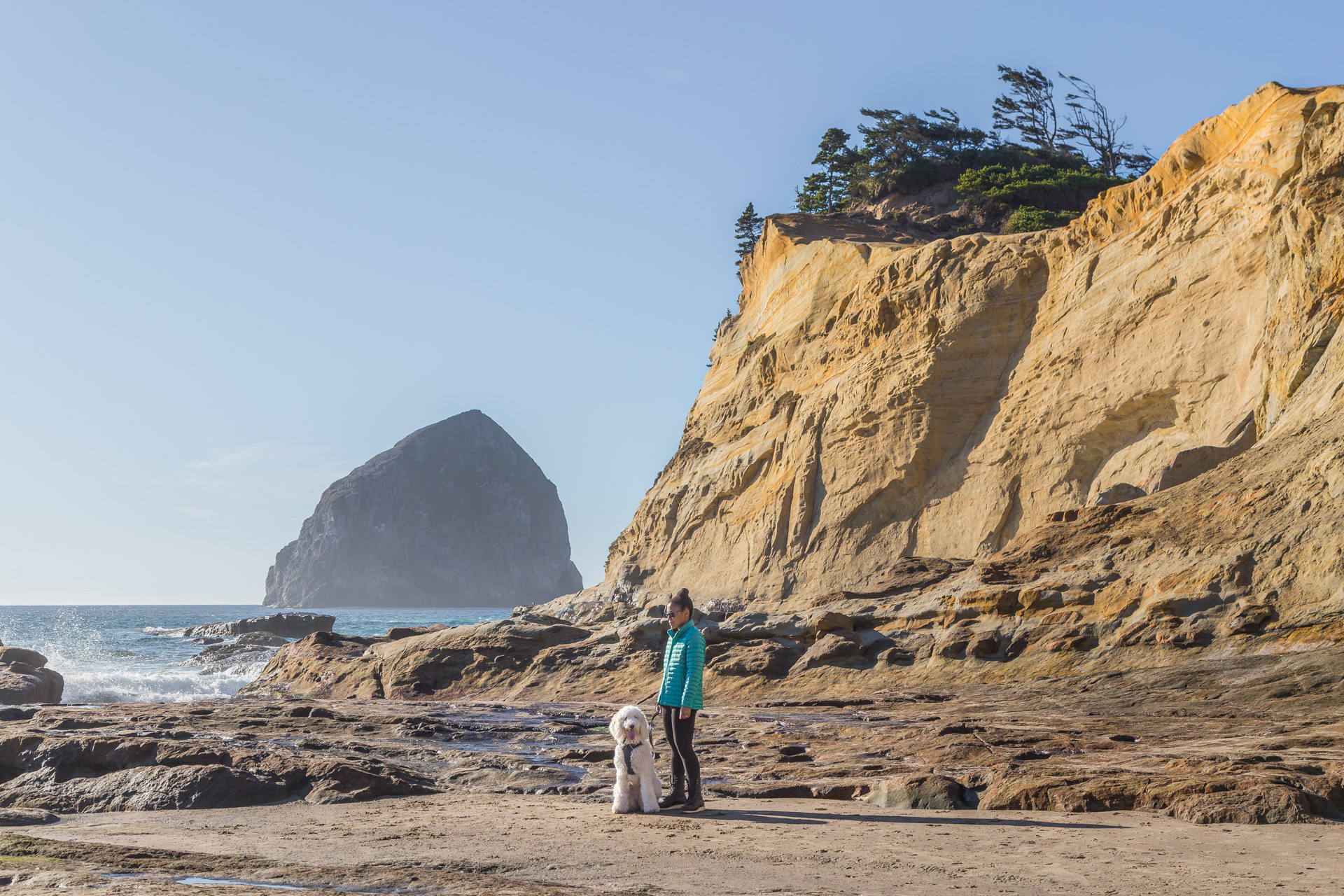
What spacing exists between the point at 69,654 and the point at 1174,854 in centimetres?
4763

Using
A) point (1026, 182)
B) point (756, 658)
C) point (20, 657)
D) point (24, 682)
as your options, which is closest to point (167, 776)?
point (756, 658)

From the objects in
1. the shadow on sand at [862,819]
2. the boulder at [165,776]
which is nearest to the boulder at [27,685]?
the boulder at [165,776]

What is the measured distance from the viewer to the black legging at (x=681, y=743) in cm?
734

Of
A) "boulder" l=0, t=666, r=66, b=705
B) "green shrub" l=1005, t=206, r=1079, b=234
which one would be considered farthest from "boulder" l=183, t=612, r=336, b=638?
"green shrub" l=1005, t=206, r=1079, b=234

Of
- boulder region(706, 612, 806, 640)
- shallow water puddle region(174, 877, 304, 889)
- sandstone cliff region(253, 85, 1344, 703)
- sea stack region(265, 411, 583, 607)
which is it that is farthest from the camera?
sea stack region(265, 411, 583, 607)

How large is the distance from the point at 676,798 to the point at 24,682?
1726 cm

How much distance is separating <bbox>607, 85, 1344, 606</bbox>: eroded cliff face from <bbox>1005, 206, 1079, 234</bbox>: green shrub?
16.5ft

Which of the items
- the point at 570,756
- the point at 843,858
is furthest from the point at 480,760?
the point at 843,858

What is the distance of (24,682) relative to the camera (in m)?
19.6

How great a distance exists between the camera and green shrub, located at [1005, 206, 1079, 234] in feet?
123

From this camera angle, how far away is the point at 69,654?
4369 cm

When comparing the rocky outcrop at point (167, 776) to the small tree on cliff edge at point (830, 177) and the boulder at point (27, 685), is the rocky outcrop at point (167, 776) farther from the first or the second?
the small tree on cliff edge at point (830, 177)

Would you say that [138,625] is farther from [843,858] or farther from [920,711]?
[843,858]

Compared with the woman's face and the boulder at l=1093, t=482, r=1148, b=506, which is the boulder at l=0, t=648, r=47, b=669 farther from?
the boulder at l=1093, t=482, r=1148, b=506
